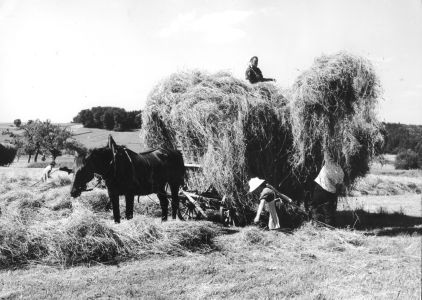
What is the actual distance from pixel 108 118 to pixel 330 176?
185 ft

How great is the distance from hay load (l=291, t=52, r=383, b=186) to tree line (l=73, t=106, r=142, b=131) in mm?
44392

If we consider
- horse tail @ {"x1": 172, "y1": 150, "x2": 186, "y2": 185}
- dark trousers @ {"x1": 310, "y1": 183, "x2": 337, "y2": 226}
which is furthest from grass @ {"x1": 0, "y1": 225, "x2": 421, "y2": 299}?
horse tail @ {"x1": 172, "y1": 150, "x2": 186, "y2": 185}

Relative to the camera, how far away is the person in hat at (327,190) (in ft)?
27.2

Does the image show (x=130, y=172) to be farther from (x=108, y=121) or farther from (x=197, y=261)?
(x=108, y=121)

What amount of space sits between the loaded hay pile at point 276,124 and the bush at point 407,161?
116ft

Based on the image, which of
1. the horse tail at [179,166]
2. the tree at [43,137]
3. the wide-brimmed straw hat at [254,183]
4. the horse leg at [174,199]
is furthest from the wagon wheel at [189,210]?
the tree at [43,137]

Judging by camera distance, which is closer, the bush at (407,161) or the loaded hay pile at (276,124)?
the loaded hay pile at (276,124)

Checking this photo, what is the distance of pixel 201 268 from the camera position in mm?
6102

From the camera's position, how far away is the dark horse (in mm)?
7684

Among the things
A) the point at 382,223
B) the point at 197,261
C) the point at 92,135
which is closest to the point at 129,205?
the point at 197,261

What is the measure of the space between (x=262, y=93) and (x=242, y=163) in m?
1.93

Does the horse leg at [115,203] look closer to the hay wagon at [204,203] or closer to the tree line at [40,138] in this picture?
the hay wagon at [204,203]

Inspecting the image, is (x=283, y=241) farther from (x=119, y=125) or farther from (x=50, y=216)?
(x=119, y=125)

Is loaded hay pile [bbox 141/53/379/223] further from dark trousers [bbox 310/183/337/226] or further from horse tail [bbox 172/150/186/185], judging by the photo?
dark trousers [bbox 310/183/337/226]
